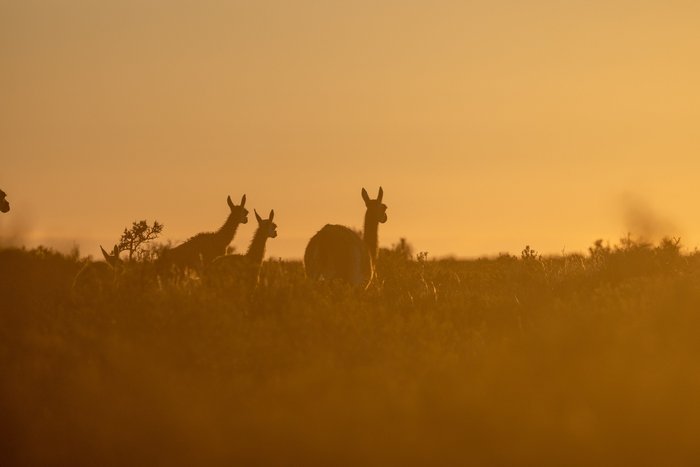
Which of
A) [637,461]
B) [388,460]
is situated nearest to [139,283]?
[388,460]

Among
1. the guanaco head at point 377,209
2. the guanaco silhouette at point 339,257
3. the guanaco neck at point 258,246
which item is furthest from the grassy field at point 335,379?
the guanaco head at point 377,209

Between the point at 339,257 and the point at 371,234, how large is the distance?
8.80ft

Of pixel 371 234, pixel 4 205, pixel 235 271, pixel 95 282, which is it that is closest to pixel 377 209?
pixel 371 234

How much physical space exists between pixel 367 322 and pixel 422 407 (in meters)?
3.28

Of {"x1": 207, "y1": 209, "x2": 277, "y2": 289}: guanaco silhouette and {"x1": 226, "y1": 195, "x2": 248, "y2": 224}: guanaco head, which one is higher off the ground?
{"x1": 226, "y1": 195, "x2": 248, "y2": 224}: guanaco head

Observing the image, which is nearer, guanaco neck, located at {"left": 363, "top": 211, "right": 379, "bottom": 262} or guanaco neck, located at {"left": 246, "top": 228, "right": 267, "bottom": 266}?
guanaco neck, located at {"left": 246, "top": 228, "right": 267, "bottom": 266}

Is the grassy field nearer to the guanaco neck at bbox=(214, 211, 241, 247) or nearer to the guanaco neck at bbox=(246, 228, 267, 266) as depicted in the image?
the guanaco neck at bbox=(246, 228, 267, 266)

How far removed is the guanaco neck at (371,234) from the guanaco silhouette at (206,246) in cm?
243

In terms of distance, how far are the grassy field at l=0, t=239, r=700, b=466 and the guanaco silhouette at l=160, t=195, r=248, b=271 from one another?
166cm

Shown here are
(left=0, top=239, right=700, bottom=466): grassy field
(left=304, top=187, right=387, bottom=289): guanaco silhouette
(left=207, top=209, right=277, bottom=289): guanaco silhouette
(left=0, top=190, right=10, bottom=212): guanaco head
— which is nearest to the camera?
(left=0, top=239, right=700, bottom=466): grassy field

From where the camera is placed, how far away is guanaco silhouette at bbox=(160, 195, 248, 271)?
18.0 metres

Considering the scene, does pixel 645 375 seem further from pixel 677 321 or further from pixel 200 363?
pixel 200 363

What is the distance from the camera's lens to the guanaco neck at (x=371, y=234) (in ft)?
72.5

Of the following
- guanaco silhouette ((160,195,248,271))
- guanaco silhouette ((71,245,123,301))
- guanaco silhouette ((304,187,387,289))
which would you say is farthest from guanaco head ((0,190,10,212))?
guanaco silhouette ((304,187,387,289))
